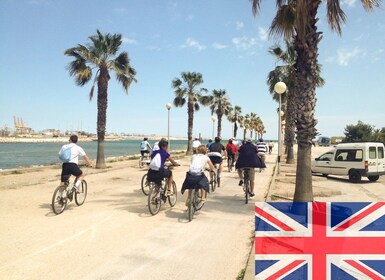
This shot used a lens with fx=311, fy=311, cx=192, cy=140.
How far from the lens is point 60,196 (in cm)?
765

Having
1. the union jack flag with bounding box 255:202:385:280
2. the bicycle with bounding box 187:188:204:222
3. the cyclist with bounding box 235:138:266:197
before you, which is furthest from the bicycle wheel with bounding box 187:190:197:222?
the union jack flag with bounding box 255:202:385:280

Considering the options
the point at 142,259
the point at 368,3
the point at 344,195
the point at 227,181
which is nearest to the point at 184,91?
the point at 227,181

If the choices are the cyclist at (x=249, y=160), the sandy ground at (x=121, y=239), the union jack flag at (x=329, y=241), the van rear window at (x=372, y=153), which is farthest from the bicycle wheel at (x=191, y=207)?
the van rear window at (x=372, y=153)

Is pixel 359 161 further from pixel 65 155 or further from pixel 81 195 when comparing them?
pixel 65 155

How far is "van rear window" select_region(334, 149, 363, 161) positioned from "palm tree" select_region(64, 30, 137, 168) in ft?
43.0

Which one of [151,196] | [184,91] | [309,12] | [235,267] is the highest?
[184,91]

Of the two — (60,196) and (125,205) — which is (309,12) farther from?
(60,196)

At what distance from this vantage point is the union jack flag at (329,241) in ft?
9.01

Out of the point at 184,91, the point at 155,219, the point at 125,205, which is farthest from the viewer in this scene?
the point at 184,91

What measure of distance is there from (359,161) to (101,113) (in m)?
14.7

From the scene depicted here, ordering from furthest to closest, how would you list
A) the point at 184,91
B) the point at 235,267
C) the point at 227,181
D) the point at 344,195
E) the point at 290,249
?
the point at 184,91, the point at 227,181, the point at 344,195, the point at 235,267, the point at 290,249

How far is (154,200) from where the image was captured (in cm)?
771

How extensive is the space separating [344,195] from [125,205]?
781 centimetres

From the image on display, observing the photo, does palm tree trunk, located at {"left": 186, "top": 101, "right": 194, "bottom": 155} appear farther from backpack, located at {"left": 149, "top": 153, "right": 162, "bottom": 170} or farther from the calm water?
backpack, located at {"left": 149, "top": 153, "right": 162, "bottom": 170}
